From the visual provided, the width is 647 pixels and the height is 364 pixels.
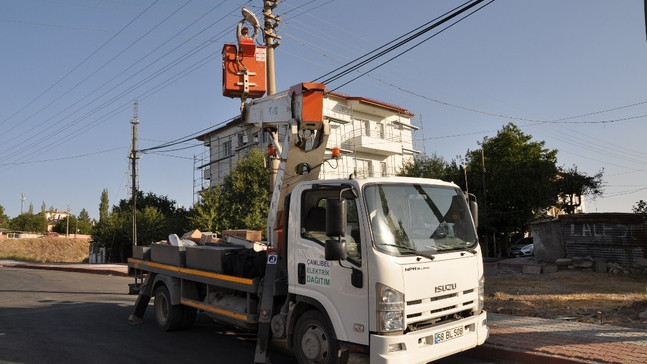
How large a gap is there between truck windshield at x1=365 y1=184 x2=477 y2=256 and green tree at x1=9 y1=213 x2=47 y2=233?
99.9 metres

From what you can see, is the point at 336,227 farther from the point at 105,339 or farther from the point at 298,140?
the point at 105,339

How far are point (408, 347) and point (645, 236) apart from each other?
629 inches

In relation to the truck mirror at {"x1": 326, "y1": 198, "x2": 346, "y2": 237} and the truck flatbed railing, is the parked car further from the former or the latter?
the truck mirror at {"x1": 326, "y1": 198, "x2": 346, "y2": 237}

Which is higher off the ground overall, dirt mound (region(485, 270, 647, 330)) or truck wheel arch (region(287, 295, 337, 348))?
truck wheel arch (region(287, 295, 337, 348))

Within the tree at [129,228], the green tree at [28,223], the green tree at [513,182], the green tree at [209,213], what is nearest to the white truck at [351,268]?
the green tree at [209,213]

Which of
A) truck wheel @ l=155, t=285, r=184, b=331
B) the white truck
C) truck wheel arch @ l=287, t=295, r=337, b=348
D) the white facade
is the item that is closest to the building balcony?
the white facade

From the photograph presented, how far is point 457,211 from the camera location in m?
5.70

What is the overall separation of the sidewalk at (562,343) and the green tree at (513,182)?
26284 mm

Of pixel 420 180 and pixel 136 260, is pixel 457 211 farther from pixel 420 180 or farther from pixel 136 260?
pixel 136 260

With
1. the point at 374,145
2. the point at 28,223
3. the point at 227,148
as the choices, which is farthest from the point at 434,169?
the point at 28,223

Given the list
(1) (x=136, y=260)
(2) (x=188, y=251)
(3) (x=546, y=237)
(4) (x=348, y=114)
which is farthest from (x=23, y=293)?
(4) (x=348, y=114)

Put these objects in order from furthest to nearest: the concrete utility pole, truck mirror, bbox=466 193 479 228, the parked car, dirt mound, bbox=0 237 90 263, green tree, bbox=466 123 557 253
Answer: dirt mound, bbox=0 237 90 263 < green tree, bbox=466 123 557 253 < the parked car < the concrete utility pole < truck mirror, bbox=466 193 479 228

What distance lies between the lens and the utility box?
912 centimetres

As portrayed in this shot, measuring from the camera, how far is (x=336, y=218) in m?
4.60
